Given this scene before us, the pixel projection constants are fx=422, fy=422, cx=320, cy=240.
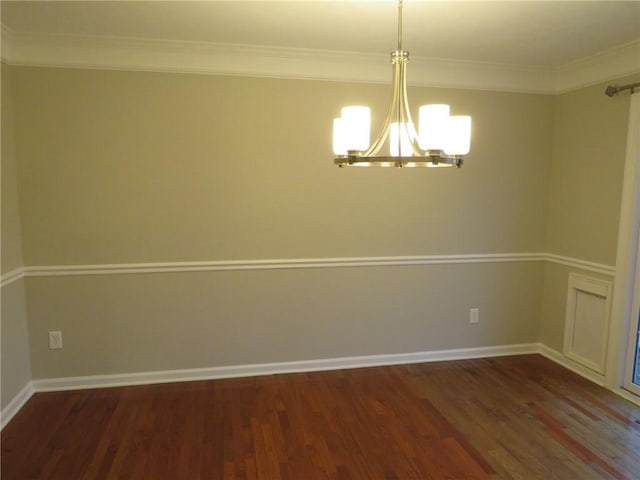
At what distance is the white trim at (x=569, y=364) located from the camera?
10.5 ft

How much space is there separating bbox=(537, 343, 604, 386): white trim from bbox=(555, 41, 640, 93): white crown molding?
2.16 meters

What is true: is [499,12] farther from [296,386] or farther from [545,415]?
[296,386]

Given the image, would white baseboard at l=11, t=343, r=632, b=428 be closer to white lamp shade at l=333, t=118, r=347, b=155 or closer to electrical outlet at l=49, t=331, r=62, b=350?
electrical outlet at l=49, t=331, r=62, b=350

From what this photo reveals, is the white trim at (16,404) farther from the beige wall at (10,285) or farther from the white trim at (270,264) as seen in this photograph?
the white trim at (270,264)

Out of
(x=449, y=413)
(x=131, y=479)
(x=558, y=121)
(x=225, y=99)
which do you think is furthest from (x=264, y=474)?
(x=558, y=121)

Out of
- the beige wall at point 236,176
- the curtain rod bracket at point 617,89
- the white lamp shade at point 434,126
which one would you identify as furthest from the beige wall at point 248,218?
the white lamp shade at point 434,126

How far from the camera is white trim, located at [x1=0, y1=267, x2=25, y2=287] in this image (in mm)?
2566

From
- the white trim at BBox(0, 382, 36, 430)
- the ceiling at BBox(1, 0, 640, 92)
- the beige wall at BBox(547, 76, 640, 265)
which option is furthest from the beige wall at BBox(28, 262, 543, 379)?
the ceiling at BBox(1, 0, 640, 92)

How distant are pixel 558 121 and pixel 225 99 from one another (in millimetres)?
2687

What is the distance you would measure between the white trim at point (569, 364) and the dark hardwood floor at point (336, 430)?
0.10m

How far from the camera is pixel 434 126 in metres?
1.60

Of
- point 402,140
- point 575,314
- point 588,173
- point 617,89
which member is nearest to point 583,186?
point 588,173

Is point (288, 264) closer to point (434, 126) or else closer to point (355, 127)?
point (355, 127)

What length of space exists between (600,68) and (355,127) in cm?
248
